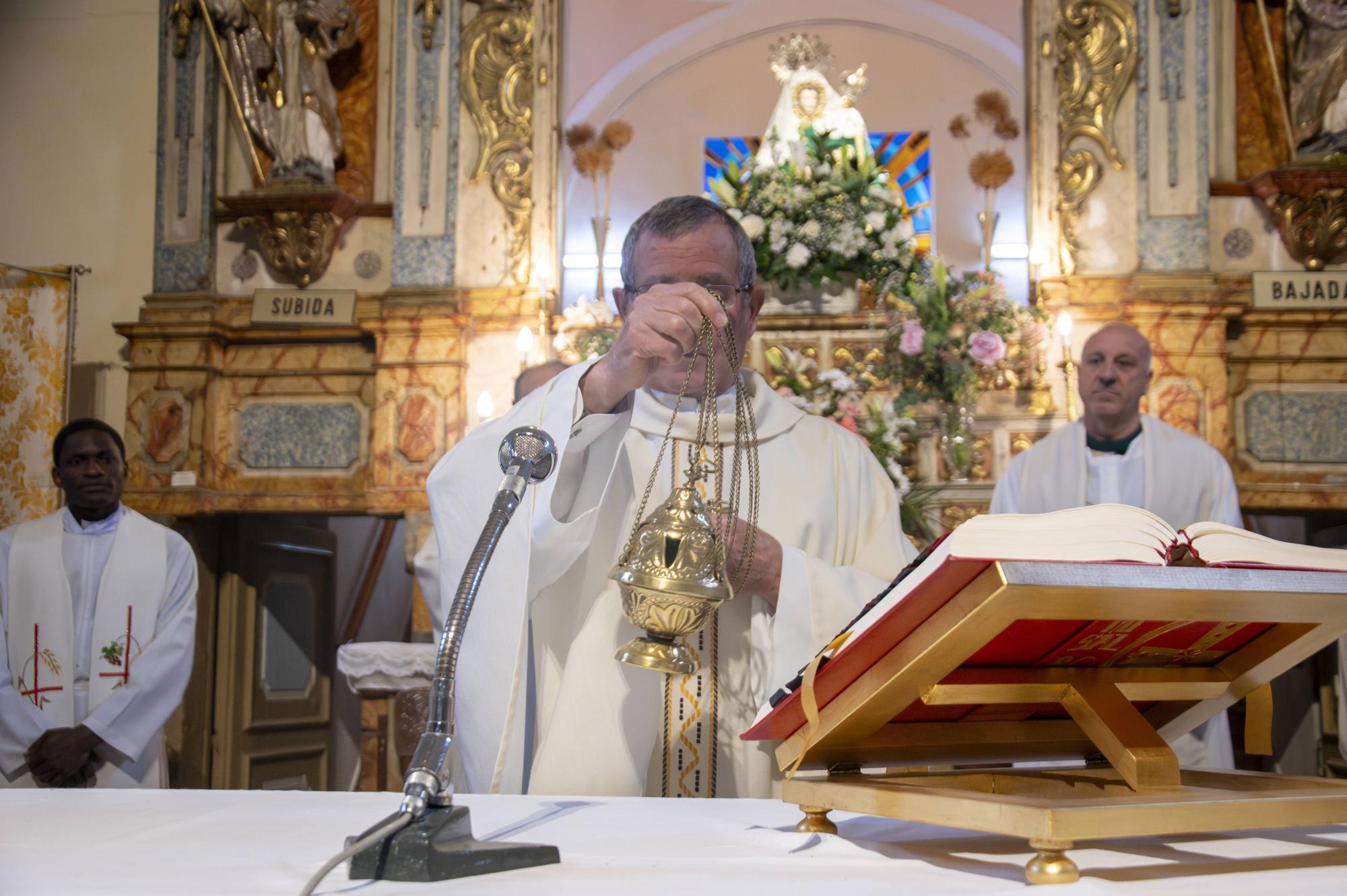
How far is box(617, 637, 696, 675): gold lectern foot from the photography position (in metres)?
1.55

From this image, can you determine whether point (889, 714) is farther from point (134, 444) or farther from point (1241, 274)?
point (134, 444)

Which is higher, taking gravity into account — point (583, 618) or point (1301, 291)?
point (1301, 291)

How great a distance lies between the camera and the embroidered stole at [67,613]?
5133mm

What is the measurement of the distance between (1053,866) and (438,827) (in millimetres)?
600

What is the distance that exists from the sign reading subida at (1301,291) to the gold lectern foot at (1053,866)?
5897 mm

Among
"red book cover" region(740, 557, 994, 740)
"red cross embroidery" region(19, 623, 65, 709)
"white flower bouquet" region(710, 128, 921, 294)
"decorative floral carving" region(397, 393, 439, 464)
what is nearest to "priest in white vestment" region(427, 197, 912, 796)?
"red book cover" region(740, 557, 994, 740)

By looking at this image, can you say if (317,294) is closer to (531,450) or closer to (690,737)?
(690,737)

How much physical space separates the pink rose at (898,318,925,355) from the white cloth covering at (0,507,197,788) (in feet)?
10.9

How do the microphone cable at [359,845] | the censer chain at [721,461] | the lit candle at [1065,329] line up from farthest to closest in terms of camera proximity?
the lit candle at [1065,329] → the censer chain at [721,461] → the microphone cable at [359,845]

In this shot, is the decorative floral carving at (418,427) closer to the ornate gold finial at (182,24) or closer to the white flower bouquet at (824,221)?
the white flower bouquet at (824,221)

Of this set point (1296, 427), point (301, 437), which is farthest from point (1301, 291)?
point (301, 437)

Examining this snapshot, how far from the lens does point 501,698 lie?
7.45 ft

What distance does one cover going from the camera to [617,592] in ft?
8.19

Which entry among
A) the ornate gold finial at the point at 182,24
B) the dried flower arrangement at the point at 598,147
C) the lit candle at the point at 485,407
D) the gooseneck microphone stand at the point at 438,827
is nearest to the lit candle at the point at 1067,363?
the dried flower arrangement at the point at 598,147
